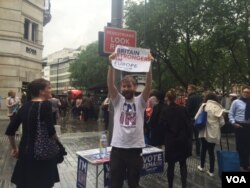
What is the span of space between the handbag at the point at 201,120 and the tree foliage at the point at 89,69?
201 ft

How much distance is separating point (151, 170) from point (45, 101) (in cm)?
342

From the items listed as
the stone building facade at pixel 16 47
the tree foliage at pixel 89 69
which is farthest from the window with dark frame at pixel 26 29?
the tree foliage at pixel 89 69

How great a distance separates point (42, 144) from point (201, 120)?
495cm

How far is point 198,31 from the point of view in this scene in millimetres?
29625

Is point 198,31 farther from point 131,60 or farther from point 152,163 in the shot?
point 131,60

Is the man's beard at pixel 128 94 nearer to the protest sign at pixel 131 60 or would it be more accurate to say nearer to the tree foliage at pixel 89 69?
the protest sign at pixel 131 60

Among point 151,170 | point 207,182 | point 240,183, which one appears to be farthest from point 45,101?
point 207,182

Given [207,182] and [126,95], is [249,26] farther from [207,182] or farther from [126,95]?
[126,95]

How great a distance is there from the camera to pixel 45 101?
5.22 m

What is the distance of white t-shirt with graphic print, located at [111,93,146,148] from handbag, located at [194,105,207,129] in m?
3.93

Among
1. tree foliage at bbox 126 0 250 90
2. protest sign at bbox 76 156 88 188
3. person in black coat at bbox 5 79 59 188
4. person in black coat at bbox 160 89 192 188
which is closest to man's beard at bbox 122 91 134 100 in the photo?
person in black coat at bbox 5 79 59 188

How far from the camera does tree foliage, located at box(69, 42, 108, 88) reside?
2894 inches

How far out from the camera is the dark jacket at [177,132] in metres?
7.30

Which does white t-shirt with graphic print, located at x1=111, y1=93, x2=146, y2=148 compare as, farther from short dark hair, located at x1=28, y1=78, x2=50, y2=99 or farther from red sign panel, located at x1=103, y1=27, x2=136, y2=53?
red sign panel, located at x1=103, y1=27, x2=136, y2=53
